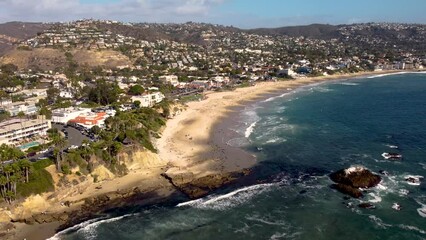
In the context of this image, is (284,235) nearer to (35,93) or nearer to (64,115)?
(64,115)

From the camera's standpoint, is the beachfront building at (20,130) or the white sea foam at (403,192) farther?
the beachfront building at (20,130)

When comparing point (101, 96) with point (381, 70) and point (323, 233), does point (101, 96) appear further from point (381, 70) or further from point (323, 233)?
point (381, 70)

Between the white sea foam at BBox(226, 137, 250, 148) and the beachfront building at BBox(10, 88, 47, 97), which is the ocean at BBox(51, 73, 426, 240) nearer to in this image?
the white sea foam at BBox(226, 137, 250, 148)

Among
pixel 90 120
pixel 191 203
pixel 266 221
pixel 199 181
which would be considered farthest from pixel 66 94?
pixel 266 221

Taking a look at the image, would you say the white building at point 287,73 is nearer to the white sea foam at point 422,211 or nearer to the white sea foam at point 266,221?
the white sea foam at point 422,211

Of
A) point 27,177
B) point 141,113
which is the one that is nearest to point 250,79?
point 141,113

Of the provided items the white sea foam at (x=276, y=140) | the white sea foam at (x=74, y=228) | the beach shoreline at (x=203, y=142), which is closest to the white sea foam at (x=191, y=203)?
the beach shoreline at (x=203, y=142)

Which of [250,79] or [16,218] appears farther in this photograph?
[250,79]
